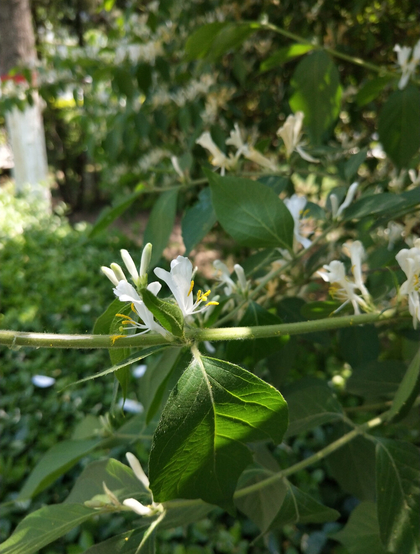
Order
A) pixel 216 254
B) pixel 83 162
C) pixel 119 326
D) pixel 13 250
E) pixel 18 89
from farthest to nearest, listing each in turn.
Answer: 1. pixel 83 162
2. pixel 216 254
3. pixel 13 250
4. pixel 18 89
5. pixel 119 326

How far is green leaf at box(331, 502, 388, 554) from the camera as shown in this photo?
65 centimetres

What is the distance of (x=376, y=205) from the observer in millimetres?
583

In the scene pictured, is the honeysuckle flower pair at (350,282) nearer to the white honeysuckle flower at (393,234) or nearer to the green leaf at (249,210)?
the green leaf at (249,210)

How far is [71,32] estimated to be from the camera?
6508mm

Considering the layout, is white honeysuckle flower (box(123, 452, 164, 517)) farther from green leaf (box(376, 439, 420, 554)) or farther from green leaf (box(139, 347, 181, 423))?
green leaf (box(376, 439, 420, 554))

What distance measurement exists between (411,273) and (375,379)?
34cm

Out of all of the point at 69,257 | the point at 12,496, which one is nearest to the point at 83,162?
the point at 69,257

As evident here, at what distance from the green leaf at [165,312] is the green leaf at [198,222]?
0.88 ft

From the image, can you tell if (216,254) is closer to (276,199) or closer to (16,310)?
(16,310)

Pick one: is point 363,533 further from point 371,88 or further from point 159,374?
point 371,88

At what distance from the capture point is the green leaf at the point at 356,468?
0.74 meters

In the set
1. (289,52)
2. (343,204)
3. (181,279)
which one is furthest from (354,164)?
(181,279)

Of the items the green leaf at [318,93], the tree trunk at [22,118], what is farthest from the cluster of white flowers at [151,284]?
the tree trunk at [22,118]

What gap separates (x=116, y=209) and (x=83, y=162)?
588cm
